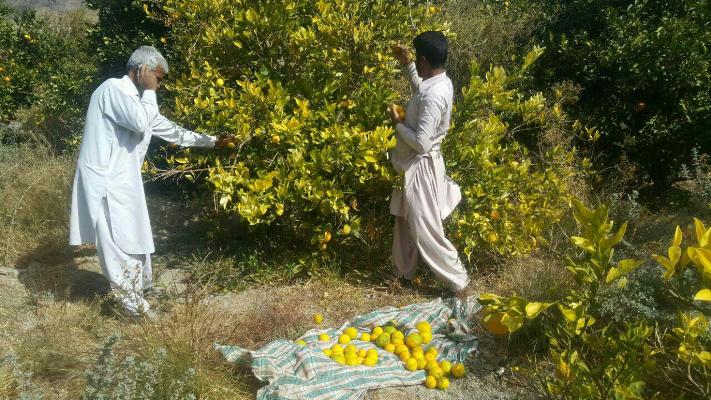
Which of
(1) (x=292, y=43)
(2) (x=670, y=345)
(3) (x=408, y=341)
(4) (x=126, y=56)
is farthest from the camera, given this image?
(4) (x=126, y=56)

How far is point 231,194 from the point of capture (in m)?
4.08

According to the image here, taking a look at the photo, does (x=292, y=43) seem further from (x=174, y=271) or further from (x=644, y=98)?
(x=644, y=98)

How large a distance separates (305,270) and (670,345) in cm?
243

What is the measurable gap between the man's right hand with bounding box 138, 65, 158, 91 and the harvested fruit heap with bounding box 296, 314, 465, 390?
177cm

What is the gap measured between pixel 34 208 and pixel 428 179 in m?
3.52

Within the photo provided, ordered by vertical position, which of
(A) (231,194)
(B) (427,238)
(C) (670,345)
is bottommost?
(C) (670,345)

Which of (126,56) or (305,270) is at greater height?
(126,56)

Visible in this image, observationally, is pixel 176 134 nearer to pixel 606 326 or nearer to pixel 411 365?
pixel 411 365

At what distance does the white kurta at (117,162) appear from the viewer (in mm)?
3746

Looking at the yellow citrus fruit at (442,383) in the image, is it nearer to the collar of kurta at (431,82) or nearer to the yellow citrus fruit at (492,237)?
the yellow citrus fruit at (492,237)

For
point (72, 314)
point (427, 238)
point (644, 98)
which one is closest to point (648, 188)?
point (644, 98)

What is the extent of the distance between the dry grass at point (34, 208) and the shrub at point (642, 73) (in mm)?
4384

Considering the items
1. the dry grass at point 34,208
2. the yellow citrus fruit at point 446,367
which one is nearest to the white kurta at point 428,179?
the yellow citrus fruit at point 446,367

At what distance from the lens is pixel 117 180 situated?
12.7 feet
